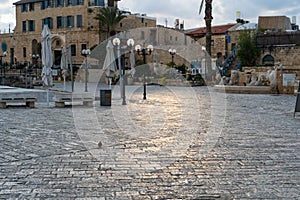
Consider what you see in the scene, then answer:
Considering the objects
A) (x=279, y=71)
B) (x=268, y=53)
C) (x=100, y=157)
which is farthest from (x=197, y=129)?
(x=268, y=53)

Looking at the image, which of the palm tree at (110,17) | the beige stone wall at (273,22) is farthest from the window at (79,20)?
the beige stone wall at (273,22)

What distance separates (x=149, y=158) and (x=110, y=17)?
39904 millimetres

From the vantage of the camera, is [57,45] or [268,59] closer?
[268,59]

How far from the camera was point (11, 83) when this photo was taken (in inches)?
1005

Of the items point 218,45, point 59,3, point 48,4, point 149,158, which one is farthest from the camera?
point 48,4

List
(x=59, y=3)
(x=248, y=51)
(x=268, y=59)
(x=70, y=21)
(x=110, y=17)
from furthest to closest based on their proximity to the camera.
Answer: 1. (x=59, y=3)
2. (x=70, y=21)
3. (x=110, y=17)
4. (x=268, y=59)
5. (x=248, y=51)

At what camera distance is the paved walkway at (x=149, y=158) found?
14.5 ft

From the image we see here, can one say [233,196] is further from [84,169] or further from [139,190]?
[84,169]

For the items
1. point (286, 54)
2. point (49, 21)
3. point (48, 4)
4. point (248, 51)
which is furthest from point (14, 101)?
point (48, 4)

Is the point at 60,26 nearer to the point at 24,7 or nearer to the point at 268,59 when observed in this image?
the point at 24,7

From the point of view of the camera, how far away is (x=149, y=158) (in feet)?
19.4

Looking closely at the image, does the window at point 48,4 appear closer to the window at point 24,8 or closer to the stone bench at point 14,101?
the window at point 24,8

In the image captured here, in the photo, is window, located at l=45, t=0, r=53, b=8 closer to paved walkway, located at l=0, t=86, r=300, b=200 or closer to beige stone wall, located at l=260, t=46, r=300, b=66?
beige stone wall, located at l=260, t=46, r=300, b=66

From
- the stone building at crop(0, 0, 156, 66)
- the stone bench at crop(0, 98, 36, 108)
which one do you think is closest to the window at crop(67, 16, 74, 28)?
the stone building at crop(0, 0, 156, 66)
